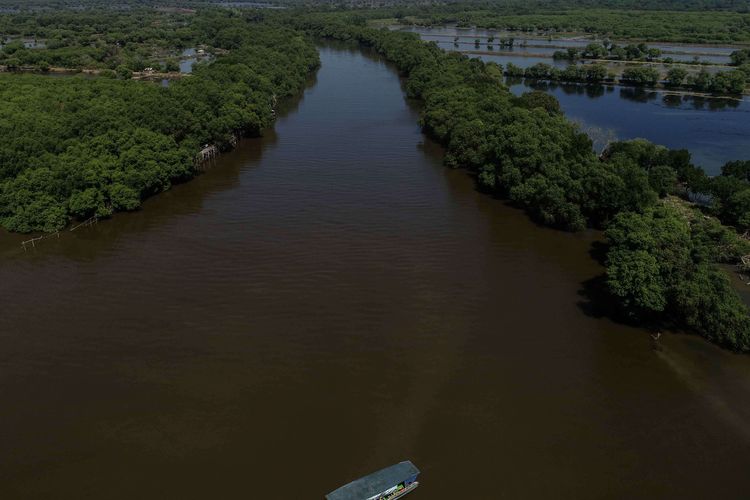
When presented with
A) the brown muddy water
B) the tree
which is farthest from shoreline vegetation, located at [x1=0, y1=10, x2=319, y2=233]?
the tree

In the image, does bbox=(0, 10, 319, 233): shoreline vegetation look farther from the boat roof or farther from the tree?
the tree

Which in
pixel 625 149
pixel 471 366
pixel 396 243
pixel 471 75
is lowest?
pixel 471 366

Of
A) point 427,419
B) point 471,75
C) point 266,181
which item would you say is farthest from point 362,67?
point 427,419

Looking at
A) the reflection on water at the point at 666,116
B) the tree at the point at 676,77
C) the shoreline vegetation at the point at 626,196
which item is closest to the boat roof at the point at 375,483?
the shoreline vegetation at the point at 626,196

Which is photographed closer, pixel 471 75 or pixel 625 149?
pixel 625 149

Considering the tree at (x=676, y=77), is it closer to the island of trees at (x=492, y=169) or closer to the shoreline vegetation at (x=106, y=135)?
the island of trees at (x=492, y=169)

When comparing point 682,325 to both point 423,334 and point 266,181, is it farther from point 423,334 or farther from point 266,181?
point 266,181
